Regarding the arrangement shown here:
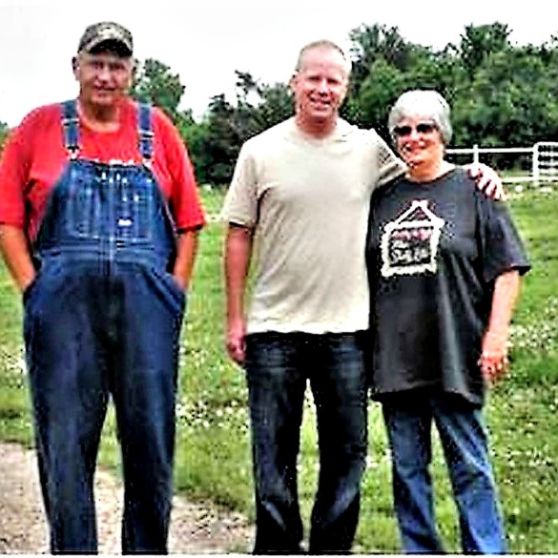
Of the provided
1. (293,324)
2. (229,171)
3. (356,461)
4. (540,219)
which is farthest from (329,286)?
(540,219)

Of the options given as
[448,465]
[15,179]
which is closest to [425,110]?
[448,465]

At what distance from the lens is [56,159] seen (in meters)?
3.49

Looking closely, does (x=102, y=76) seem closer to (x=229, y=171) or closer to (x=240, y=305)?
(x=240, y=305)

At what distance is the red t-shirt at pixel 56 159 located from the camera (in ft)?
11.4

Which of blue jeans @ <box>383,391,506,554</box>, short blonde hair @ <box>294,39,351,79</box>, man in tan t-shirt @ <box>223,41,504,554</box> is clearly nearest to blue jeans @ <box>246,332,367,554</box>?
man in tan t-shirt @ <box>223,41,504,554</box>

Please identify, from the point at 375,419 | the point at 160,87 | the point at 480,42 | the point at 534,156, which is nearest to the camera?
the point at 160,87

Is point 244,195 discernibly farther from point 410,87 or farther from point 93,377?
point 410,87

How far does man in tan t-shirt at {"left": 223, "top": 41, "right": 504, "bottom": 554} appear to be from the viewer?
3.67 metres

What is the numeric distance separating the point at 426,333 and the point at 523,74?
6.66 feet

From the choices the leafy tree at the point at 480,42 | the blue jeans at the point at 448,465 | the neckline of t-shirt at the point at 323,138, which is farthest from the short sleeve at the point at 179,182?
the leafy tree at the point at 480,42

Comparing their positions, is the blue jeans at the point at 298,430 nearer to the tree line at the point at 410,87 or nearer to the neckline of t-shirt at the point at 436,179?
the neckline of t-shirt at the point at 436,179

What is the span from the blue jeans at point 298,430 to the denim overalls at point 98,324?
261 millimetres

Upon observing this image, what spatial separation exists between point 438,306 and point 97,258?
81 centimetres

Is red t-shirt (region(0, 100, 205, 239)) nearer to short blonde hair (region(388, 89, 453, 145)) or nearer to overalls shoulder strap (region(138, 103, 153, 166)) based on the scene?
overalls shoulder strap (region(138, 103, 153, 166))
